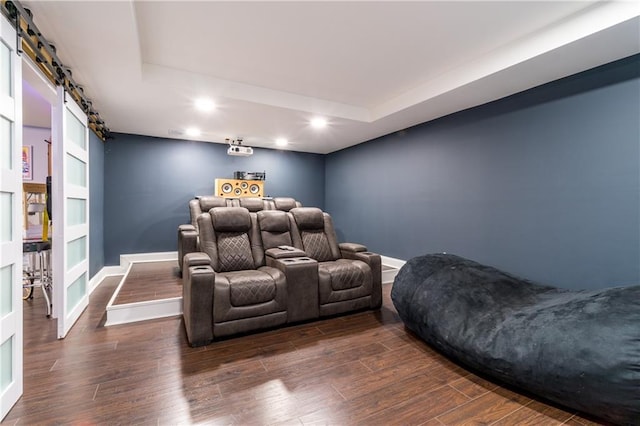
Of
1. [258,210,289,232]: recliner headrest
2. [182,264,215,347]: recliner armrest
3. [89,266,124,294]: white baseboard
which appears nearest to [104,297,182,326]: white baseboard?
[182,264,215,347]: recliner armrest

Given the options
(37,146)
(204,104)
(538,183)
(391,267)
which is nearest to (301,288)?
(391,267)

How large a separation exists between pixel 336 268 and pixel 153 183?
404 centimetres

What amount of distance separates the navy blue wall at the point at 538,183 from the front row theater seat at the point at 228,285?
8.44 ft

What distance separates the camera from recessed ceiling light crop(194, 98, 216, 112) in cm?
344

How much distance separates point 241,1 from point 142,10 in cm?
76

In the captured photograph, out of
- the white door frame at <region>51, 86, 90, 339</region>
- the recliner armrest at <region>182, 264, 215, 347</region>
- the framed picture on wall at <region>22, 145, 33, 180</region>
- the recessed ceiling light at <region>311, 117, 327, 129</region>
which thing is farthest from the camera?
the framed picture on wall at <region>22, 145, 33, 180</region>

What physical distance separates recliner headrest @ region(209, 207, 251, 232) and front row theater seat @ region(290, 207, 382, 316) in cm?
64

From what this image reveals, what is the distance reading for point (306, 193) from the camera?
6.74m

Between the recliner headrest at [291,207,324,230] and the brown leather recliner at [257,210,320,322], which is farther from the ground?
the recliner headrest at [291,207,324,230]

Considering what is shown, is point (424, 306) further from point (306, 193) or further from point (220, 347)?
point (306, 193)

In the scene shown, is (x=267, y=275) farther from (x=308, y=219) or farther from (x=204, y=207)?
(x=204, y=207)

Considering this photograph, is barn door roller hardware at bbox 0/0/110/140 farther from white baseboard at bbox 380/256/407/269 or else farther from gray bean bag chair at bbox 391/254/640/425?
white baseboard at bbox 380/256/407/269

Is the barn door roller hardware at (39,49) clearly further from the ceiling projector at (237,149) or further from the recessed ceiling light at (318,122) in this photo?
the recessed ceiling light at (318,122)

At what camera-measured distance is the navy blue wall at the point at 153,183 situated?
16.1 ft
